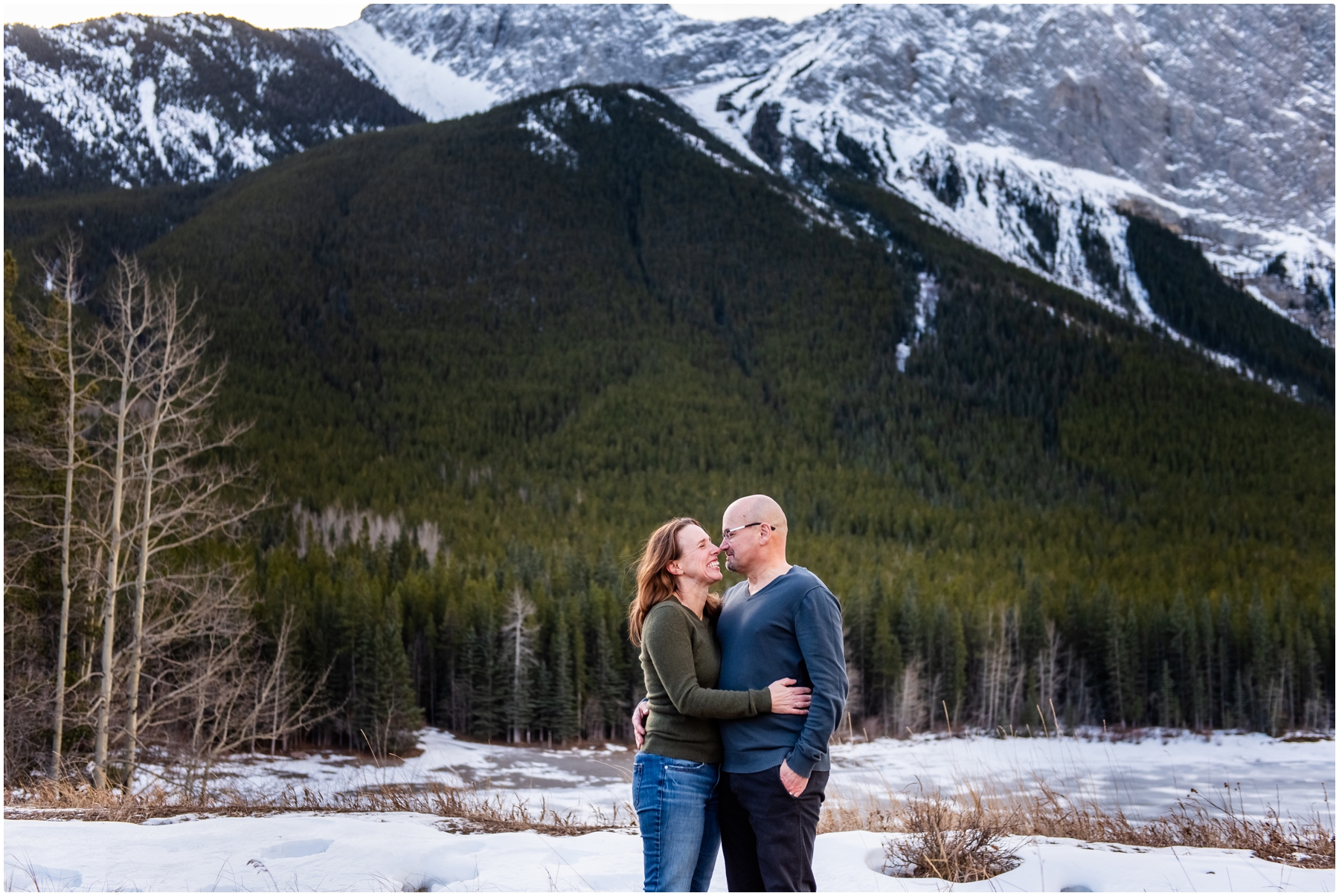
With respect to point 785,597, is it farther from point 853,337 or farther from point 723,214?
point 723,214

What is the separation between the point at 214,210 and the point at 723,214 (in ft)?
254

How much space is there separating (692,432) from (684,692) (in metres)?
104

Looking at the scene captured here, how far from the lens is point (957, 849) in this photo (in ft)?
20.8

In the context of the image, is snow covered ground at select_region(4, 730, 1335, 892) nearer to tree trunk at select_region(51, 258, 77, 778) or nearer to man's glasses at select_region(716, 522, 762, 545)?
man's glasses at select_region(716, 522, 762, 545)

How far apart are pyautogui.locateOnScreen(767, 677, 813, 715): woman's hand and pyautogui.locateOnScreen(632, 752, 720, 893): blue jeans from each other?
562 millimetres

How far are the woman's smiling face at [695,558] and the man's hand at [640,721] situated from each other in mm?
720

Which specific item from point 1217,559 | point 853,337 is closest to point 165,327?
point 1217,559

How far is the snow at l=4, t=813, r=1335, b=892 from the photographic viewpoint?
5.90 m

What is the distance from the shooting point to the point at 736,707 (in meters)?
4.75

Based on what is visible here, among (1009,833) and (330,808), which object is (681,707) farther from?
(330,808)

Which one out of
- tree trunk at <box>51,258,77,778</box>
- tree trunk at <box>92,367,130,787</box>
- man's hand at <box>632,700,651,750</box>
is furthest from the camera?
tree trunk at <box>51,258,77,778</box>

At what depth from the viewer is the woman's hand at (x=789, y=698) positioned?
4.73m

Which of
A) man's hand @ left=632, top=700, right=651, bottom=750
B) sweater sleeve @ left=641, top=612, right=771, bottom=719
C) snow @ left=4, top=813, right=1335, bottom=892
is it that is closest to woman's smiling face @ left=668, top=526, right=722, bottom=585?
sweater sleeve @ left=641, top=612, right=771, bottom=719

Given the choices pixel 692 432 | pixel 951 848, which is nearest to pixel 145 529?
pixel 951 848
